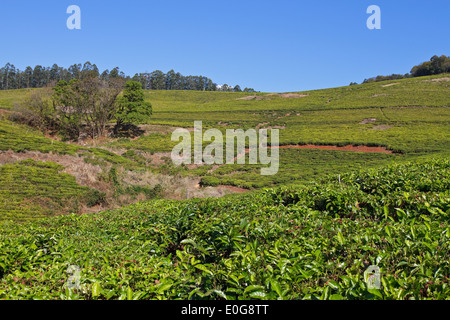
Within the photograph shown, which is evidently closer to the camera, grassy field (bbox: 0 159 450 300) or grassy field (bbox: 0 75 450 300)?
grassy field (bbox: 0 159 450 300)

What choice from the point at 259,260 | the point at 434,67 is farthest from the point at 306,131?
the point at 434,67

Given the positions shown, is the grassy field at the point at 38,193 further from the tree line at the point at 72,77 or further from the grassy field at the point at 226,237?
the tree line at the point at 72,77

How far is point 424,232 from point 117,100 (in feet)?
170

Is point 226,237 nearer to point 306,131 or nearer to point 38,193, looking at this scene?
point 38,193

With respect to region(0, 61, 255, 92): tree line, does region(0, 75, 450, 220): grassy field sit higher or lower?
lower

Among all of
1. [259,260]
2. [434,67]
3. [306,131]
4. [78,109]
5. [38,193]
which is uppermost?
[434,67]

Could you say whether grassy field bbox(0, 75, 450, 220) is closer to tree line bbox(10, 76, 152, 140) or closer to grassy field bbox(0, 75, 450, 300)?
tree line bbox(10, 76, 152, 140)

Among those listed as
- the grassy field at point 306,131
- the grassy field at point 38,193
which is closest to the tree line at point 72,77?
the grassy field at point 306,131

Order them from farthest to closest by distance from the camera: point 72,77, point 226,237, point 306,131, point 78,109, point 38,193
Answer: point 72,77
point 306,131
point 78,109
point 38,193
point 226,237

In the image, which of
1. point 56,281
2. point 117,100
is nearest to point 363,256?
point 56,281

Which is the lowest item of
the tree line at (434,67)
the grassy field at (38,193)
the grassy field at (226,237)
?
the grassy field at (38,193)

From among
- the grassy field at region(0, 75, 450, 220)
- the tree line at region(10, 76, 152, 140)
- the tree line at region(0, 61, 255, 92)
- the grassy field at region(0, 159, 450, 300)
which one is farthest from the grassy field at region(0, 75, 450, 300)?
the tree line at region(0, 61, 255, 92)

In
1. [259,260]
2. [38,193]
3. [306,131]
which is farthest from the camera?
[306,131]

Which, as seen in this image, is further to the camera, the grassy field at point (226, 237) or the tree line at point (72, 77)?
the tree line at point (72, 77)
